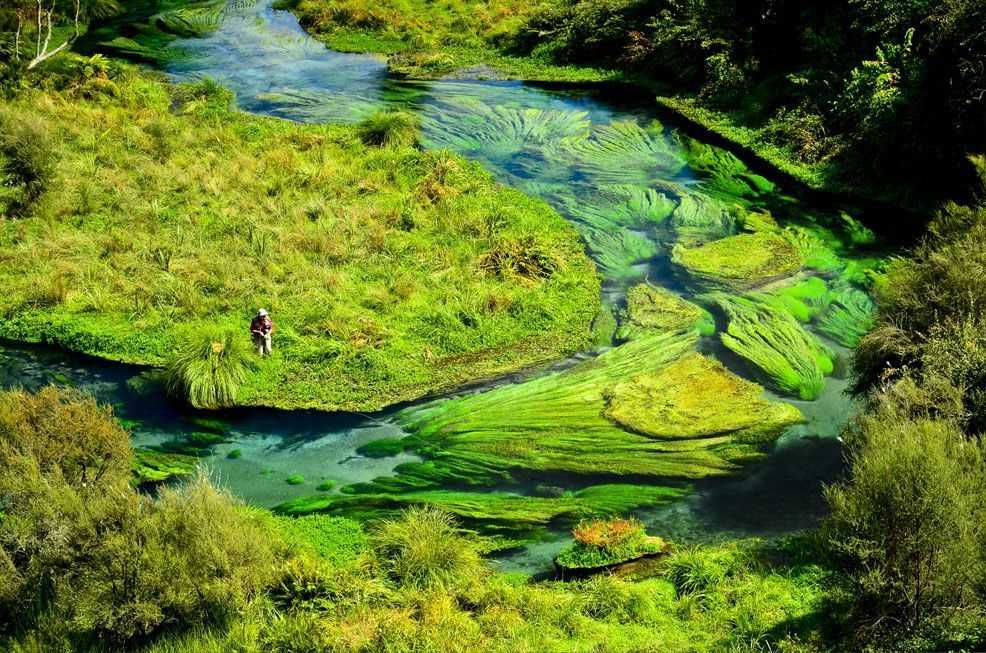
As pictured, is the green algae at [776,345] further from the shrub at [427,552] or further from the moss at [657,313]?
the shrub at [427,552]

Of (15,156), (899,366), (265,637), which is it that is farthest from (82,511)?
(15,156)

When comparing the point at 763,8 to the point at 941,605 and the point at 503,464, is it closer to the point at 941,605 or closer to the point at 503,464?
the point at 503,464

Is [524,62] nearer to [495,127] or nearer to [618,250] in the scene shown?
[495,127]

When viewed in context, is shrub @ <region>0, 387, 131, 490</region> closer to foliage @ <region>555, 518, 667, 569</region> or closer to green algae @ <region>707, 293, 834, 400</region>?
foliage @ <region>555, 518, 667, 569</region>

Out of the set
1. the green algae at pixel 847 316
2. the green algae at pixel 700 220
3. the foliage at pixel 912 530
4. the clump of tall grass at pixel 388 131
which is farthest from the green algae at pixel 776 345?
the clump of tall grass at pixel 388 131

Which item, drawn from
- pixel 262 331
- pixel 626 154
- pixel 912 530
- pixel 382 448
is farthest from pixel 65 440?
pixel 626 154
